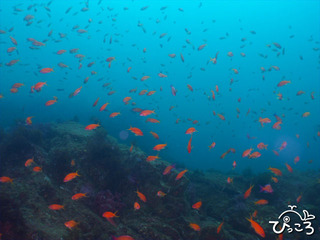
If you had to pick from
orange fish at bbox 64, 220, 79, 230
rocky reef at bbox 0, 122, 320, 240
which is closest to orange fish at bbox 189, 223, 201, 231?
rocky reef at bbox 0, 122, 320, 240

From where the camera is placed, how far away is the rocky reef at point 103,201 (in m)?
4.87

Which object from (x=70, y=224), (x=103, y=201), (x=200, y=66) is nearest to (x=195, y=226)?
(x=103, y=201)

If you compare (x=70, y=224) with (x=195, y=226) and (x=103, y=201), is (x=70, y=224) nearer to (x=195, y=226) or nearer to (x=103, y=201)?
(x=103, y=201)

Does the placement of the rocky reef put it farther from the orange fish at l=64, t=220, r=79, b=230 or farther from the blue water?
the blue water

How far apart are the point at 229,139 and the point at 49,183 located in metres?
105

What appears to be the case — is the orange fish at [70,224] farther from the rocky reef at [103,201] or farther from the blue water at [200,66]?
the blue water at [200,66]

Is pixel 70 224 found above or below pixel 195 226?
above

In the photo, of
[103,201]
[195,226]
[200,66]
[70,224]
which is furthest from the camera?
[200,66]

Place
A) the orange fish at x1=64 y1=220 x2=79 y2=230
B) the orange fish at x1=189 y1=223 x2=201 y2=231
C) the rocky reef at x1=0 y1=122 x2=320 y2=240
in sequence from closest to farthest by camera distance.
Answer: the orange fish at x1=64 y1=220 x2=79 y2=230 → the rocky reef at x1=0 y1=122 x2=320 y2=240 → the orange fish at x1=189 y1=223 x2=201 y2=231

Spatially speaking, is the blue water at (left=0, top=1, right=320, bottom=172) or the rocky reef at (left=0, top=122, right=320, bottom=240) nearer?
the rocky reef at (left=0, top=122, right=320, bottom=240)

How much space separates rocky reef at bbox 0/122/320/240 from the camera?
4.87 m

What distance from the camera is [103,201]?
6656mm

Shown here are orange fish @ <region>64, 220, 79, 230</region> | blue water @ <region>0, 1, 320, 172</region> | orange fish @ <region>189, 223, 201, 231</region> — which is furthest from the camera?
blue water @ <region>0, 1, 320, 172</region>

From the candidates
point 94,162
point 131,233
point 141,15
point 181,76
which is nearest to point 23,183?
point 94,162
